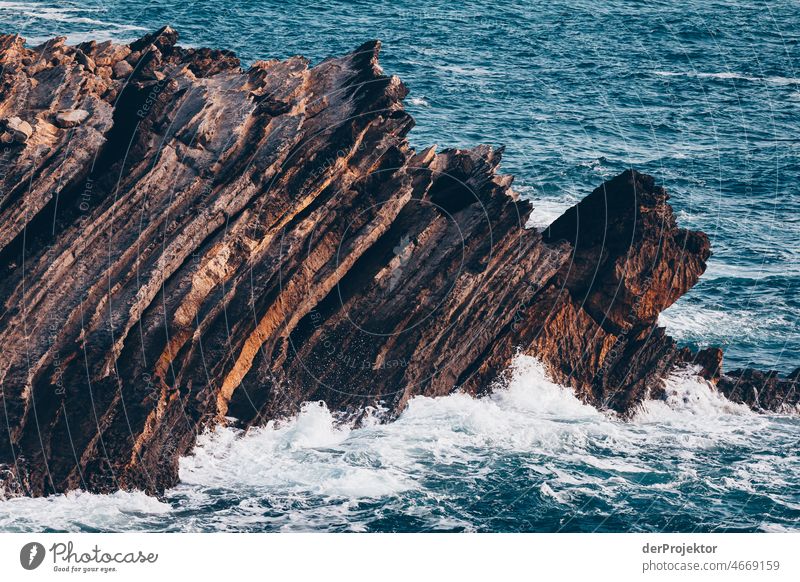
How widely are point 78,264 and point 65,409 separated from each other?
836 cm

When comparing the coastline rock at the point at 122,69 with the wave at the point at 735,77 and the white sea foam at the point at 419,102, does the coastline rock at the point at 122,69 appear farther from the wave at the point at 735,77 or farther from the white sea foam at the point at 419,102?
the wave at the point at 735,77

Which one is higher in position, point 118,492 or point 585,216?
point 585,216

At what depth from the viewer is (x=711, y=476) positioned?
2832 inches

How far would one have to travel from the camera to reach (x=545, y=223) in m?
102

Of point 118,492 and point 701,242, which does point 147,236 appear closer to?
point 118,492

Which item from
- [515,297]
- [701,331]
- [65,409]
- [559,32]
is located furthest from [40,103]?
[559,32]

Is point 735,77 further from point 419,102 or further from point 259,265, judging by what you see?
point 259,265

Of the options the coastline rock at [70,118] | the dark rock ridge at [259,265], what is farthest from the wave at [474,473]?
the coastline rock at [70,118]

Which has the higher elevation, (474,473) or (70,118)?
(70,118)

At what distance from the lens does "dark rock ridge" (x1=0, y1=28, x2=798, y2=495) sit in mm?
67438
